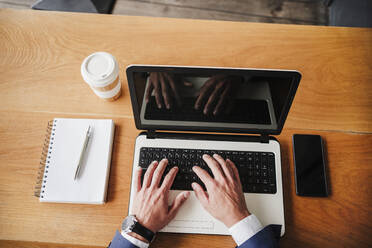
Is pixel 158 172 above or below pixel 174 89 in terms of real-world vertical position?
below

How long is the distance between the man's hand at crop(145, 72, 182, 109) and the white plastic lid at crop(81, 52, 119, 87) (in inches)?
5.5

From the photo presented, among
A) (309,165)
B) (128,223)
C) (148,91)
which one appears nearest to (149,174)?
(128,223)

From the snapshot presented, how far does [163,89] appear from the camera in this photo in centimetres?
72

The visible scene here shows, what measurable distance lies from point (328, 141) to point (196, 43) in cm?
57

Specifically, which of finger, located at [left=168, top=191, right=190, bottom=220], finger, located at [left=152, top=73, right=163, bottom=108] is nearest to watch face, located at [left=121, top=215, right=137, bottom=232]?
finger, located at [left=168, top=191, right=190, bottom=220]

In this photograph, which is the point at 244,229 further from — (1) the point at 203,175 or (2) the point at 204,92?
(2) the point at 204,92

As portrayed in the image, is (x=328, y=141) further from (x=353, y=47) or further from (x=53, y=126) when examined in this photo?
(x=53, y=126)

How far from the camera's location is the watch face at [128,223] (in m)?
0.73

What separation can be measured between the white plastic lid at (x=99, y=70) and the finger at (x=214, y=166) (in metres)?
0.37

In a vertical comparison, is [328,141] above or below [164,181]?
above

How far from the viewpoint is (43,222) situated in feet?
2.54

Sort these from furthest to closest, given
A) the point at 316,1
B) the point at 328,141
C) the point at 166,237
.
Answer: the point at 316,1
the point at 328,141
the point at 166,237

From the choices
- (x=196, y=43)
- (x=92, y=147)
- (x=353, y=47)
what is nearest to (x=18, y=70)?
(x=92, y=147)

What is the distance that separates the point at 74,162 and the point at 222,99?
0.49m
